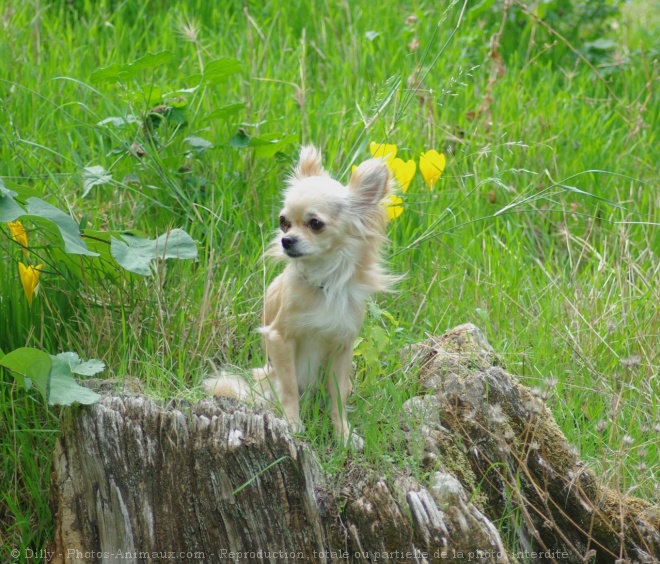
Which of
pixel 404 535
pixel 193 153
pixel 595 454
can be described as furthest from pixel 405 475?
pixel 193 153

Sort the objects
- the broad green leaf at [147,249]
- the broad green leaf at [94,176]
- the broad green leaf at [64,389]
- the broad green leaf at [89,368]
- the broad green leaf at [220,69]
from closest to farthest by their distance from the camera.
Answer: the broad green leaf at [64,389]
the broad green leaf at [89,368]
the broad green leaf at [147,249]
the broad green leaf at [94,176]
the broad green leaf at [220,69]

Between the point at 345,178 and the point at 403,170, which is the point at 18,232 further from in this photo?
the point at 345,178

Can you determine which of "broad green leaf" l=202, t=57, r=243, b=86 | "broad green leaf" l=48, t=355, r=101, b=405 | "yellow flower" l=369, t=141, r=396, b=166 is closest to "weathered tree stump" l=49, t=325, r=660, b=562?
"broad green leaf" l=48, t=355, r=101, b=405

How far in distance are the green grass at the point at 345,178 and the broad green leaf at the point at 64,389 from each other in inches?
12.5

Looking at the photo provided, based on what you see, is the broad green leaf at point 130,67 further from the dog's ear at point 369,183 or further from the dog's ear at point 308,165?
the dog's ear at point 369,183

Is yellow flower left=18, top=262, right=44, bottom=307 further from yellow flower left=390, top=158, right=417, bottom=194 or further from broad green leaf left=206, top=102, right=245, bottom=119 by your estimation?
yellow flower left=390, top=158, right=417, bottom=194

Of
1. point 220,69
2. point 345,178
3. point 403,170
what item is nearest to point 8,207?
point 220,69

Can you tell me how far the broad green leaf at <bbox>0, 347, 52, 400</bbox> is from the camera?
3.09 m

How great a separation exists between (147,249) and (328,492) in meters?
1.29

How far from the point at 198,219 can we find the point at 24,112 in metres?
1.40

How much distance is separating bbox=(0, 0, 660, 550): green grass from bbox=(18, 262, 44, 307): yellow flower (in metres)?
0.08

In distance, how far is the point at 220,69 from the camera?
179 inches

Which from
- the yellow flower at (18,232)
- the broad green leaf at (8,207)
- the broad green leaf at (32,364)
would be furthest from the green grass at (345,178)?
the broad green leaf at (32,364)

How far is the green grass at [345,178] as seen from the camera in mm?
3797
